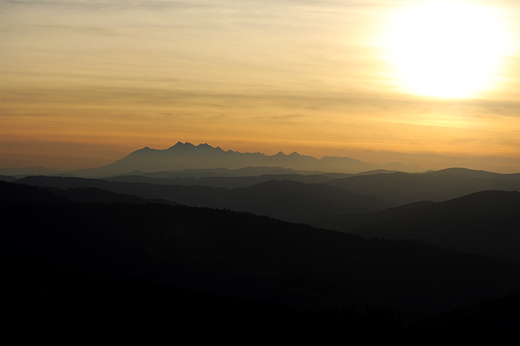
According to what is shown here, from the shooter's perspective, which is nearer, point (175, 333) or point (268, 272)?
point (175, 333)

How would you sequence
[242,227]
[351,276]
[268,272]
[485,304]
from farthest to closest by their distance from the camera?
[242,227] < [351,276] < [268,272] < [485,304]

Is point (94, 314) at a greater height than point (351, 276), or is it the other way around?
point (94, 314)

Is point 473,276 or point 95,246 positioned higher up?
point 95,246

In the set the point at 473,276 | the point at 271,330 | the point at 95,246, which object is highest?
the point at 271,330

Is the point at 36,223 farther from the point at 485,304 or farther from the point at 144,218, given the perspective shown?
the point at 485,304

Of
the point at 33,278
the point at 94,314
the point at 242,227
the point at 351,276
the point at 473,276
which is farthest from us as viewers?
the point at 242,227

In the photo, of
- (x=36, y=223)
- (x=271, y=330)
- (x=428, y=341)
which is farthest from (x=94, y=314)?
(x=36, y=223)

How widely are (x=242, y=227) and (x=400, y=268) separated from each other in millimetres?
51352

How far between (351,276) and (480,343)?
96.5 metres

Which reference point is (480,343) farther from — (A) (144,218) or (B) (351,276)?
(A) (144,218)

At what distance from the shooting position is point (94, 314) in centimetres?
3400

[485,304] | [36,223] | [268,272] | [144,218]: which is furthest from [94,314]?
[144,218]

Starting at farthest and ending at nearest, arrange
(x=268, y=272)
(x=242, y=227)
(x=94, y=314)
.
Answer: (x=242, y=227) → (x=268, y=272) → (x=94, y=314)

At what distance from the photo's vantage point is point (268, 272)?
410ft
